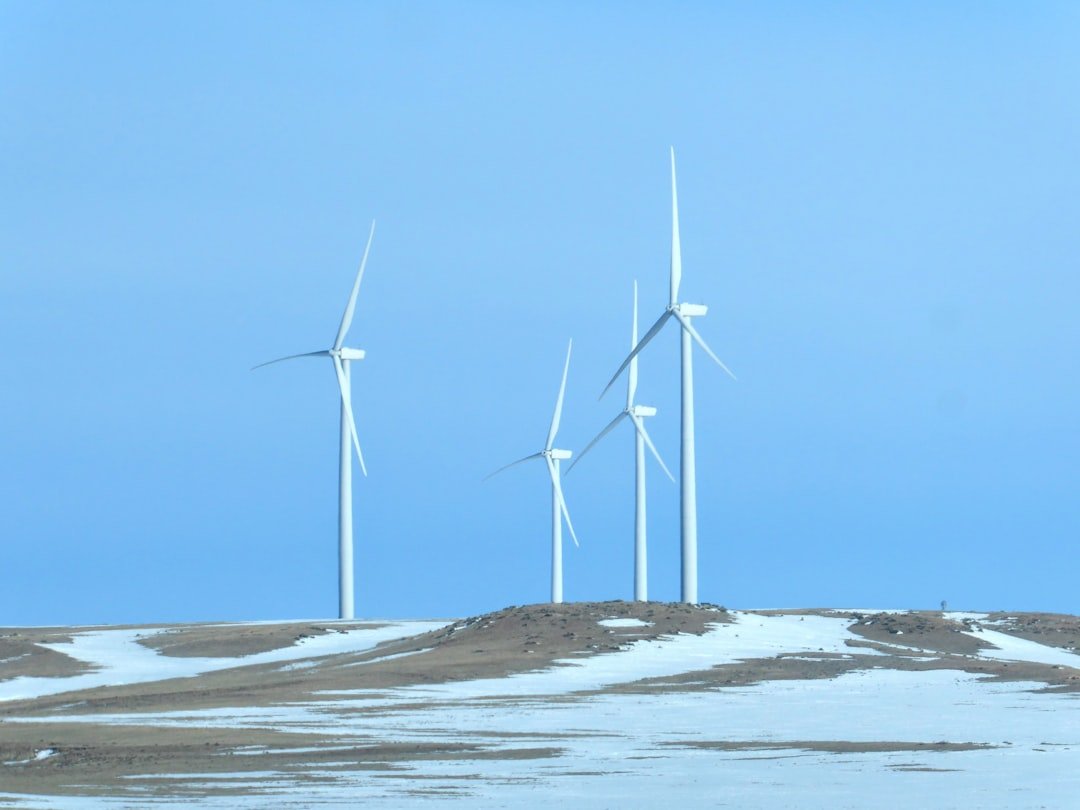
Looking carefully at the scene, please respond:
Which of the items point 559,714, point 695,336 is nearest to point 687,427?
point 695,336

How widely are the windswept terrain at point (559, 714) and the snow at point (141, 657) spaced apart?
0.28m

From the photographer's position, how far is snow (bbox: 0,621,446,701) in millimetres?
59938

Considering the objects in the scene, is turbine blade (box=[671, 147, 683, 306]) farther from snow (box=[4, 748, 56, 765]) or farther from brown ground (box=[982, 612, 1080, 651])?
snow (box=[4, 748, 56, 765])

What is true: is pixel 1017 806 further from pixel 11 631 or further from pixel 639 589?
pixel 11 631

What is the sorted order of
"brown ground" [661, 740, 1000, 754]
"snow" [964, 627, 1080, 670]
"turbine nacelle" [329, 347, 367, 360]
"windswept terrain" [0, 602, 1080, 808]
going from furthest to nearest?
1. "turbine nacelle" [329, 347, 367, 360]
2. "snow" [964, 627, 1080, 670]
3. "brown ground" [661, 740, 1000, 754]
4. "windswept terrain" [0, 602, 1080, 808]

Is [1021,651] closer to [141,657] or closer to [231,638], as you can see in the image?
[231,638]

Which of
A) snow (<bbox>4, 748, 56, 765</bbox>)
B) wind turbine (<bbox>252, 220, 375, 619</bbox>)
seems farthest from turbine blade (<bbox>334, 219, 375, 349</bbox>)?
snow (<bbox>4, 748, 56, 765</bbox>)

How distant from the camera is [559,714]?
40.3 metres

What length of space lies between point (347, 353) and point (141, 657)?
1032 inches

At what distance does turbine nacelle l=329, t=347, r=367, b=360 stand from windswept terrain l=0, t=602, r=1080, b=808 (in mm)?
18049

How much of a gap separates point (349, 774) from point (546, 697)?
18246 millimetres

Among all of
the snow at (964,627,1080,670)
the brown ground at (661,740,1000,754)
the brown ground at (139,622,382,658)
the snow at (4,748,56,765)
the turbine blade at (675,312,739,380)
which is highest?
the turbine blade at (675,312,739,380)

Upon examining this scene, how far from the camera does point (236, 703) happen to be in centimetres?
4531

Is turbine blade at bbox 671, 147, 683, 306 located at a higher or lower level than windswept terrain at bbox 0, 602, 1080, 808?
higher
